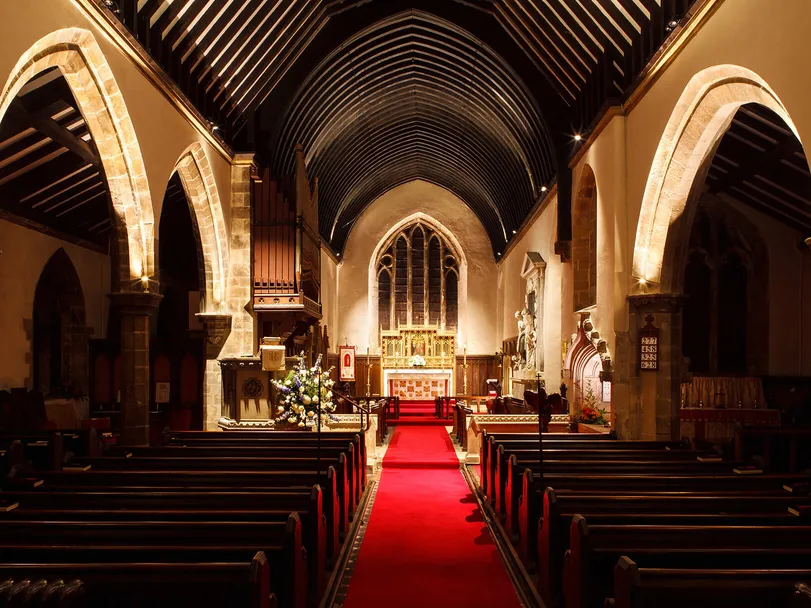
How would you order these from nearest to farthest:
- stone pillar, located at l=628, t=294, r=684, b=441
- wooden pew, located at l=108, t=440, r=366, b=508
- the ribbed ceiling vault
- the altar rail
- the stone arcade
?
the stone arcade < wooden pew, located at l=108, t=440, r=366, b=508 < stone pillar, located at l=628, t=294, r=684, b=441 < the ribbed ceiling vault < the altar rail


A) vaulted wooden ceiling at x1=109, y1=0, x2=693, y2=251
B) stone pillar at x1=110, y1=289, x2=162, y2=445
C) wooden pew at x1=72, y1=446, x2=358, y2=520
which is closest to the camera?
wooden pew at x1=72, y1=446, x2=358, y2=520

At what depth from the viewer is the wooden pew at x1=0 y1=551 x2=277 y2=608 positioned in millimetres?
2736

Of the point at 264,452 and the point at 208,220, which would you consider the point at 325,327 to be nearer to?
the point at 208,220

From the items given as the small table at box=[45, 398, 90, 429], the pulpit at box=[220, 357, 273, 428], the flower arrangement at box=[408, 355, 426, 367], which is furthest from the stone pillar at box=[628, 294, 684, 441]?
the flower arrangement at box=[408, 355, 426, 367]

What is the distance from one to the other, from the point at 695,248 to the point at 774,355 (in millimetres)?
2159

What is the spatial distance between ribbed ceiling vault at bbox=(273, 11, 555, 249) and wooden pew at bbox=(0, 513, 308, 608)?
9.59 meters

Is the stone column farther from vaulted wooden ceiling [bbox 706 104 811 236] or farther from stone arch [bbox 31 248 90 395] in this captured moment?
vaulted wooden ceiling [bbox 706 104 811 236]

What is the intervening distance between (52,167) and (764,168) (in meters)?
10.2

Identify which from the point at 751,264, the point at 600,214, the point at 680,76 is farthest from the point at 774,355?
the point at 680,76

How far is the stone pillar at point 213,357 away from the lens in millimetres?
10914

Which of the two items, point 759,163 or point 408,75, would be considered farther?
point 408,75

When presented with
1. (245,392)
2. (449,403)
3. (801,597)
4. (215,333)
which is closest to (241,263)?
(215,333)

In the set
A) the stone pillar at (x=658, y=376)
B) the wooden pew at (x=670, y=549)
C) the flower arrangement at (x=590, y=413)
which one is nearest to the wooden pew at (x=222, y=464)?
the wooden pew at (x=670, y=549)

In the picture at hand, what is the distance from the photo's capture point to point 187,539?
3.52 metres
